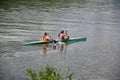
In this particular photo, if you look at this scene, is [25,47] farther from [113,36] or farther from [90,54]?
[113,36]

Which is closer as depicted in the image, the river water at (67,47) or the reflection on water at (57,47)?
the river water at (67,47)

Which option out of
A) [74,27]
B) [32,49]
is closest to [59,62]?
[32,49]

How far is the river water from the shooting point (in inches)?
1133

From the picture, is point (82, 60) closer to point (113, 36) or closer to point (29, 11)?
point (113, 36)

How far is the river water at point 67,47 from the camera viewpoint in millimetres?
28766

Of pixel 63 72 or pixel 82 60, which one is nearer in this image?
pixel 63 72

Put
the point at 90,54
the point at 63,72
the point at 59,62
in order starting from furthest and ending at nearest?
the point at 90,54, the point at 59,62, the point at 63,72

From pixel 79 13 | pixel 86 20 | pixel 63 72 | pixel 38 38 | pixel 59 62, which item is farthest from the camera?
pixel 79 13

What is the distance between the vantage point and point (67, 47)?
121 feet

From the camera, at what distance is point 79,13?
66.8m

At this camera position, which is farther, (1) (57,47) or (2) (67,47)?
(2) (67,47)

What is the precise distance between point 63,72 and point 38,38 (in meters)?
13.9

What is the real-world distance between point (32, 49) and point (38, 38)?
597 cm

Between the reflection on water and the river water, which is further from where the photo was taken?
the reflection on water
